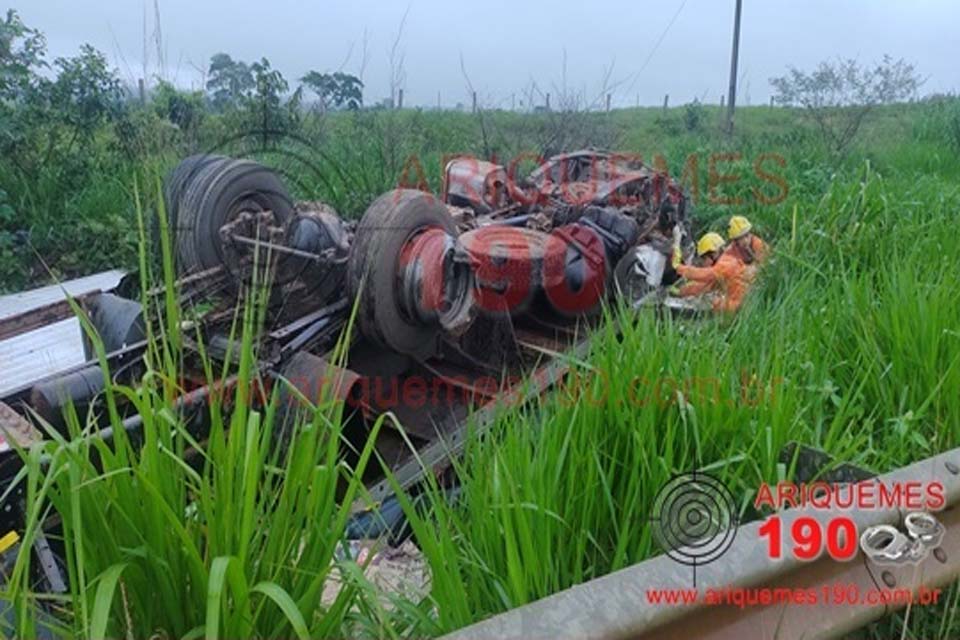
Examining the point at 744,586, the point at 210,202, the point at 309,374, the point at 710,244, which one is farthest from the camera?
the point at 710,244

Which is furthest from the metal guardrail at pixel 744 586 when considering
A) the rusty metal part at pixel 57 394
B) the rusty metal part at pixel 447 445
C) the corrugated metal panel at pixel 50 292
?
the corrugated metal panel at pixel 50 292

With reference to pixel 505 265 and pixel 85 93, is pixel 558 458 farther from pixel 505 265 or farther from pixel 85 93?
pixel 85 93

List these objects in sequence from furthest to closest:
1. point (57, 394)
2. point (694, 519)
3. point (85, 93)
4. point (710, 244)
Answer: point (85, 93) < point (710, 244) < point (57, 394) < point (694, 519)

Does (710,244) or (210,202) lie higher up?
(210,202)

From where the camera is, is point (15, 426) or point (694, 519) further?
point (15, 426)

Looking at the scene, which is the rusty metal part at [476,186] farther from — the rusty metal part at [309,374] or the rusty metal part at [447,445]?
the rusty metal part at [309,374]

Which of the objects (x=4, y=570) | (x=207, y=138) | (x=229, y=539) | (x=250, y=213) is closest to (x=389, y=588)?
(x=229, y=539)

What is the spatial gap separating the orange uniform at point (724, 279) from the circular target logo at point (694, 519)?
76.3 inches

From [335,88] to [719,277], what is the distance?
599cm

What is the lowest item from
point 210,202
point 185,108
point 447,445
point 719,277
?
point 447,445

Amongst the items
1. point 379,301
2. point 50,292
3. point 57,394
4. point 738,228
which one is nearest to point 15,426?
point 57,394

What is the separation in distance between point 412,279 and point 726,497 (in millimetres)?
2164

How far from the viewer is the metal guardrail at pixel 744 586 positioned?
1310 millimetres

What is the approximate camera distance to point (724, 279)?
4.57m
